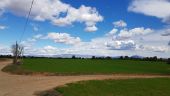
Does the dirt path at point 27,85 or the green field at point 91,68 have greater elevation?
the green field at point 91,68

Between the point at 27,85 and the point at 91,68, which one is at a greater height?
the point at 91,68

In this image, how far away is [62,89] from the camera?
2511 centimetres

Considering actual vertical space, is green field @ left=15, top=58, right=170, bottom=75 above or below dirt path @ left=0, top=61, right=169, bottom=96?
above

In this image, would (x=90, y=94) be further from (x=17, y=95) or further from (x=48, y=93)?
(x=17, y=95)

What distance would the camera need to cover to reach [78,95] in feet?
71.7

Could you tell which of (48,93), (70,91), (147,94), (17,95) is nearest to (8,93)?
(17,95)

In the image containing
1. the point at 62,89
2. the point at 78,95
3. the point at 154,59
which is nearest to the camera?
the point at 78,95

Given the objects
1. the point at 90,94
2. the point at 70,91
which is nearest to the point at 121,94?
the point at 90,94

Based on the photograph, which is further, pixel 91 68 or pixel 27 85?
pixel 91 68

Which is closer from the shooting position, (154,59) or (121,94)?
(121,94)

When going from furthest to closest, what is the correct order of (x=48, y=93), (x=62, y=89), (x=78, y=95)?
(x=62, y=89)
(x=48, y=93)
(x=78, y=95)

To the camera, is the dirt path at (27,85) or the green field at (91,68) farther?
the green field at (91,68)

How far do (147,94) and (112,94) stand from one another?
2564mm

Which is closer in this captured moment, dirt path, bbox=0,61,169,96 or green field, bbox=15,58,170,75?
dirt path, bbox=0,61,169,96
